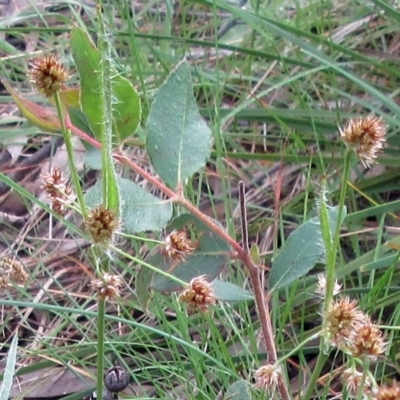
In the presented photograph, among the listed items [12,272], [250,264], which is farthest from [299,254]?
[12,272]

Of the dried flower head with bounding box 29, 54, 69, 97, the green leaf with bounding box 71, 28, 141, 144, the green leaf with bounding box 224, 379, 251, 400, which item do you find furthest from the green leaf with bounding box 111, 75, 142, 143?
the green leaf with bounding box 224, 379, 251, 400

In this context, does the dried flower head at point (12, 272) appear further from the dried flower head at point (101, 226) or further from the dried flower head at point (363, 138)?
the dried flower head at point (363, 138)

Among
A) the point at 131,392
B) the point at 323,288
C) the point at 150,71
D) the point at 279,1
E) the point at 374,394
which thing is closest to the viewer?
the point at 374,394

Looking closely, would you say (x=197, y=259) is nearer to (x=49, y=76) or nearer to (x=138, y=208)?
(x=138, y=208)

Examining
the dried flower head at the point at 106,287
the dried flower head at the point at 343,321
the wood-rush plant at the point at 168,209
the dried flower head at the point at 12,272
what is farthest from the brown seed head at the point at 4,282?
the dried flower head at the point at 343,321

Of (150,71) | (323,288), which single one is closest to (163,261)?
(323,288)

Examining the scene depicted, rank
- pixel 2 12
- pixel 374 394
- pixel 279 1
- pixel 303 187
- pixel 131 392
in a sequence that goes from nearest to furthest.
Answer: pixel 374 394, pixel 131 392, pixel 303 187, pixel 279 1, pixel 2 12

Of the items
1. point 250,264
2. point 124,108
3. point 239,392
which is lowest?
point 239,392

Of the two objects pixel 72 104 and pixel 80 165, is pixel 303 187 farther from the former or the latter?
pixel 72 104
